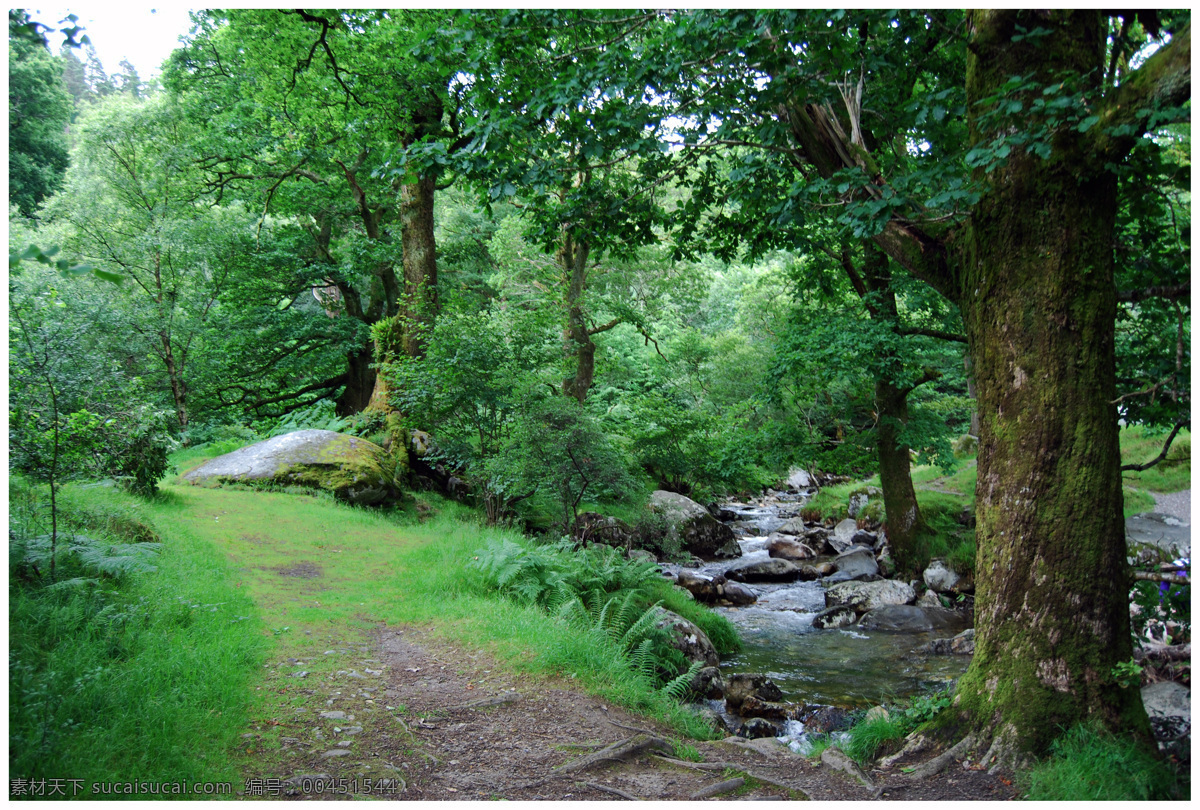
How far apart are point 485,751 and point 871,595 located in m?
9.03

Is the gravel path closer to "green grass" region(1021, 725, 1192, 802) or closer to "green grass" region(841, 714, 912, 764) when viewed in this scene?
"green grass" region(841, 714, 912, 764)

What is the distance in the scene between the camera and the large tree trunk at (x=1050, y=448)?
13.1 feet

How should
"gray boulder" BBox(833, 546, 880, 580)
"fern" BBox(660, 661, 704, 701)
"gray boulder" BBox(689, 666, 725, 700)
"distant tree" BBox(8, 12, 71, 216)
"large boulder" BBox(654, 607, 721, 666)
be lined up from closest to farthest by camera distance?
1. "fern" BBox(660, 661, 704, 701)
2. "gray boulder" BBox(689, 666, 725, 700)
3. "large boulder" BBox(654, 607, 721, 666)
4. "gray boulder" BBox(833, 546, 880, 580)
5. "distant tree" BBox(8, 12, 71, 216)

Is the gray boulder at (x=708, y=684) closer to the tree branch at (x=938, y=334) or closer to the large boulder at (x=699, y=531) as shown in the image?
the tree branch at (x=938, y=334)

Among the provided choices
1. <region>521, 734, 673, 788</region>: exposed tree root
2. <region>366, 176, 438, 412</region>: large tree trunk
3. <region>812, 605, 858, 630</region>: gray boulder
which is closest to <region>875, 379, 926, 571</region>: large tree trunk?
<region>812, 605, 858, 630</region>: gray boulder

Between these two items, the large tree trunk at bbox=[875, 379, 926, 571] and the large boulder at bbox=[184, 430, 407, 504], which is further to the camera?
the large boulder at bbox=[184, 430, 407, 504]

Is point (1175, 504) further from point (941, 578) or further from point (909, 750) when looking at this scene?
point (909, 750)

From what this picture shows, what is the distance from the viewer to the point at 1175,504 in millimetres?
15609

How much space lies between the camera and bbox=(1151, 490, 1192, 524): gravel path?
48.5 ft

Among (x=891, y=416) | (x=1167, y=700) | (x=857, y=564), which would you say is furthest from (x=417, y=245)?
(x=1167, y=700)

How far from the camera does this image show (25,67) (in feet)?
65.9

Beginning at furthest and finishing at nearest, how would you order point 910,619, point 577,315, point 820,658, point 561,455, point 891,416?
point 577,315, point 891,416, point 910,619, point 561,455, point 820,658

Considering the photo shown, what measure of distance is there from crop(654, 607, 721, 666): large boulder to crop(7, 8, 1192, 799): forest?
24 centimetres

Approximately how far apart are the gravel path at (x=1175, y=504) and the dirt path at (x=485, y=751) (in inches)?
592
